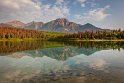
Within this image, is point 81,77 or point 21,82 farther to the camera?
point 81,77

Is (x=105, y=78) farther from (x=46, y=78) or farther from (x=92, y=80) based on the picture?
(x=46, y=78)

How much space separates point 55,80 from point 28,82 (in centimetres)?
429

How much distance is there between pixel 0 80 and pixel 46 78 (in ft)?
24.3

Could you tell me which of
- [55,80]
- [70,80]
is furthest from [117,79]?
[55,80]

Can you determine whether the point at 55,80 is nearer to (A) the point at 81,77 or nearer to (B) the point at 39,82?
(B) the point at 39,82

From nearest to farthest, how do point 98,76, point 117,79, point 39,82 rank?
point 39,82 < point 117,79 < point 98,76

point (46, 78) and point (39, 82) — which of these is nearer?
point (39, 82)

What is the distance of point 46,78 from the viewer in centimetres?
3294

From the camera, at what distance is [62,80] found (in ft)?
104

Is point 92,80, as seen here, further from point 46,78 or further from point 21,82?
point 21,82

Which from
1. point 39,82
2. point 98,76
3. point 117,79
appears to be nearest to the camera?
point 39,82

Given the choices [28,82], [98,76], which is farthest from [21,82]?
[98,76]

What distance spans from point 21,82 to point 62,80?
6438 mm

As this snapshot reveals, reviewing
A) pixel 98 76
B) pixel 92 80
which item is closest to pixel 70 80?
pixel 92 80
